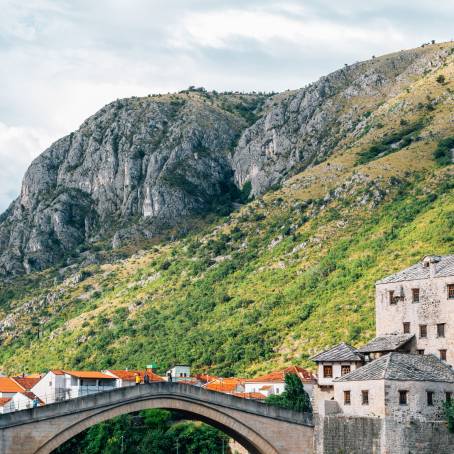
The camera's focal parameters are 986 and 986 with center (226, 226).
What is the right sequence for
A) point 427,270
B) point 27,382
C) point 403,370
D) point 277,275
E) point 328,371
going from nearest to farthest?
1. point 403,370
2. point 328,371
3. point 427,270
4. point 27,382
5. point 277,275

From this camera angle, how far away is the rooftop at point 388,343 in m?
73.5

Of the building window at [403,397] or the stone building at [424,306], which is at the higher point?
the stone building at [424,306]

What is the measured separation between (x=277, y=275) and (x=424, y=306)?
2831 inches

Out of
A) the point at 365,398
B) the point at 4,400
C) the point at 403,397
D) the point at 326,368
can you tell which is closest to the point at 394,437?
the point at 403,397

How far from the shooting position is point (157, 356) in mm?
141500

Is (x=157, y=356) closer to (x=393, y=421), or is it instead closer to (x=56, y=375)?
(x=56, y=375)

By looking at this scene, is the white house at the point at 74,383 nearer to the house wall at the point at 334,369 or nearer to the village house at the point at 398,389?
the house wall at the point at 334,369

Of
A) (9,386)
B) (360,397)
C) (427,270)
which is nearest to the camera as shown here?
(360,397)

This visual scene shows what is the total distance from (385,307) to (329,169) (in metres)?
97.7

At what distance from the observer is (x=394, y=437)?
6594 centimetres

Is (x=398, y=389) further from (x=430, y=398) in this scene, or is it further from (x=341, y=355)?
(x=341, y=355)

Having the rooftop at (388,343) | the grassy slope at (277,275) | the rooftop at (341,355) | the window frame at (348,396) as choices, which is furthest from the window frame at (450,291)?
the grassy slope at (277,275)

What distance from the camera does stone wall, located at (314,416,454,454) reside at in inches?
2598

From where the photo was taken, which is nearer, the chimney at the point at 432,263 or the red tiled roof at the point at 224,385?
the chimney at the point at 432,263
